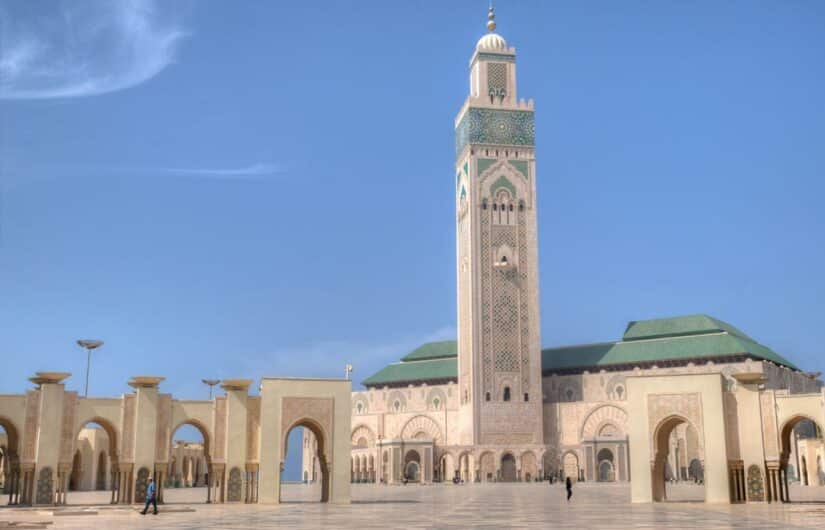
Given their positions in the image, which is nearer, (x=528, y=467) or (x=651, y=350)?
(x=528, y=467)

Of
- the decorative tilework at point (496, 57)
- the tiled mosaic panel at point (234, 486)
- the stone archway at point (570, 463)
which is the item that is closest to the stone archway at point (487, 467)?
the stone archway at point (570, 463)

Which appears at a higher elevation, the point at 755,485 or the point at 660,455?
the point at 660,455

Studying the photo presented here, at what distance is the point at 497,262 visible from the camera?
50.2m

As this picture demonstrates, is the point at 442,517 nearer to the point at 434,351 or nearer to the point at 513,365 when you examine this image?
the point at 513,365

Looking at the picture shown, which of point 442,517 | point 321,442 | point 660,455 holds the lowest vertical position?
point 442,517

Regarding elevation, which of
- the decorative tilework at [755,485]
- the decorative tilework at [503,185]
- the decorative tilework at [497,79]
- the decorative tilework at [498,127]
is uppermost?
the decorative tilework at [497,79]

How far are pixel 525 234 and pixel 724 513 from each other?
35.3 meters

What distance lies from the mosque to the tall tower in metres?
0.06

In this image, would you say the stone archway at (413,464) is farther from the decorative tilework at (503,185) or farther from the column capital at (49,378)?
the column capital at (49,378)

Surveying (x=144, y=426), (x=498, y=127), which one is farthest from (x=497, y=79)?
(x=144, y=426)

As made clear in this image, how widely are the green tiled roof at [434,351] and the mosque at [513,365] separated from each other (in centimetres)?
243

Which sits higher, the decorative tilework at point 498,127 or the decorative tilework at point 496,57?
the decorative tilework at point 496,57

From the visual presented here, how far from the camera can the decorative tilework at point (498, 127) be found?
5134cm

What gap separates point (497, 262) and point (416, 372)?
1075 centimetres
